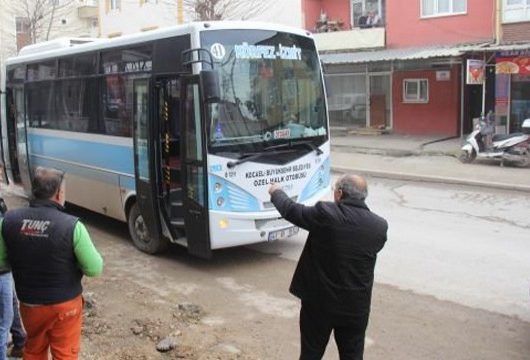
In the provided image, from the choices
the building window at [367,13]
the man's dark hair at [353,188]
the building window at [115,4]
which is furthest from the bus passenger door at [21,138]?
the building window at [115,4]

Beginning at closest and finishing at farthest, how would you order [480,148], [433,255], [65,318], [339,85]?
[65,318] → [433,255] → [480,148] → [339,85]

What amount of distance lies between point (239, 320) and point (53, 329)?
2.52 m

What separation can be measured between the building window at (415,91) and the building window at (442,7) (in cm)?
230

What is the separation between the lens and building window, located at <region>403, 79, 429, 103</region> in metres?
22.8

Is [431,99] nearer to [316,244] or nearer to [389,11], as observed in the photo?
[389,11]

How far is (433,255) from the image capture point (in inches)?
317

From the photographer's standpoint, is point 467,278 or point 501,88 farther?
point 501,88

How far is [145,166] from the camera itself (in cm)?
809

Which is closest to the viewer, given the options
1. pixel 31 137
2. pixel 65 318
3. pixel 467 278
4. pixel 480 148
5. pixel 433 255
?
pixel 65 318

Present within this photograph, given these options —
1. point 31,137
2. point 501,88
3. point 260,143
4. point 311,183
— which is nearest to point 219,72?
point 260,143

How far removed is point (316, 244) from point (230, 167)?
3.47m

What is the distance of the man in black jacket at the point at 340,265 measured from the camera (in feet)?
12.6

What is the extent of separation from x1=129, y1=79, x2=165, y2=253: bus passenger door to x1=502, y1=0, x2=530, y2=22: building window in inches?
558

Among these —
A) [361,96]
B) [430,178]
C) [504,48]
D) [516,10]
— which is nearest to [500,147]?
[430,178]
